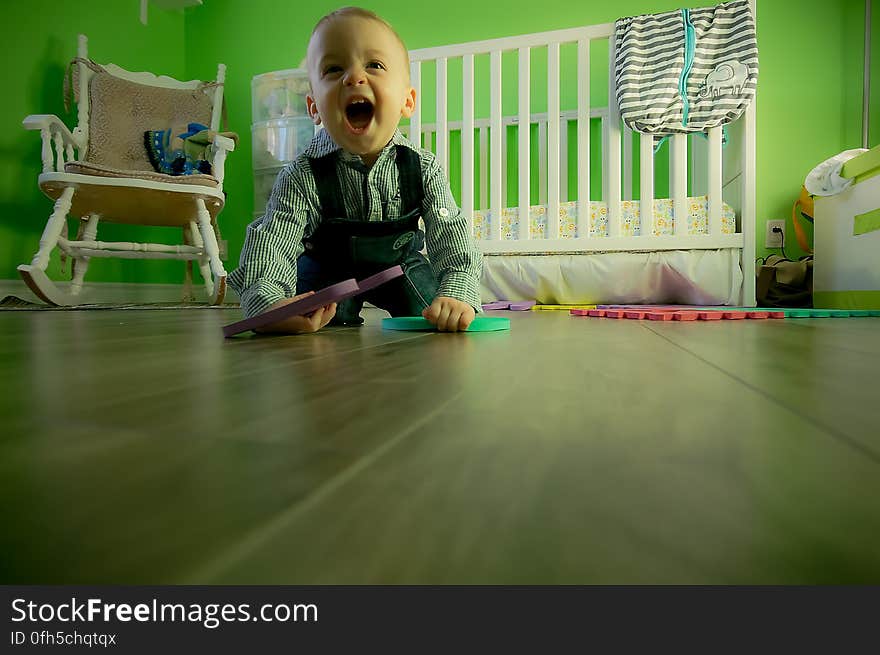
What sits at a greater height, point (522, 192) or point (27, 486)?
point (522, 192)

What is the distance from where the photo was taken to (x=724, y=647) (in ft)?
0.31

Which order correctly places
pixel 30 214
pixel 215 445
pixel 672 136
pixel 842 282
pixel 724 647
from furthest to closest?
pixel 30 214 → pixel 672 136 → pixel 842 282 → pixel 215 445 → pixel 724 647

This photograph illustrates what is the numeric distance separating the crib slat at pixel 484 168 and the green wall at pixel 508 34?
50 cm

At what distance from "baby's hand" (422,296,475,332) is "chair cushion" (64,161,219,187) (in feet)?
5.62

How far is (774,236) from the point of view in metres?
2.43

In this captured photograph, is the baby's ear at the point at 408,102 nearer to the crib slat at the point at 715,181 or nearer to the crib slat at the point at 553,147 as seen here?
the crib slat at the point at 553,147

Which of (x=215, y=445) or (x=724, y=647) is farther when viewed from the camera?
(x=215, y=445)

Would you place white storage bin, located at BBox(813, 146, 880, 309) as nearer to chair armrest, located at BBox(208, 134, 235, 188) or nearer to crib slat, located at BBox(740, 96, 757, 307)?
crib slat, located at BBox(740, 96, 757, 307)

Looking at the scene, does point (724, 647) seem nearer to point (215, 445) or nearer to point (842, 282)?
point (215, 445)

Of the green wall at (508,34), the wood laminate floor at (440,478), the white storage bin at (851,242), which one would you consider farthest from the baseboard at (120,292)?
the white storage bin at (851,242)

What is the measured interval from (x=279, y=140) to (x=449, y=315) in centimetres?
218

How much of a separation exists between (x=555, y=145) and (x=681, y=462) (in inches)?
77.6

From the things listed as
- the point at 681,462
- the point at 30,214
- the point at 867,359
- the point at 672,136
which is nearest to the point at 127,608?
the point at 681,462

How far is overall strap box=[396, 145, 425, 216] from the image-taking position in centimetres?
103
